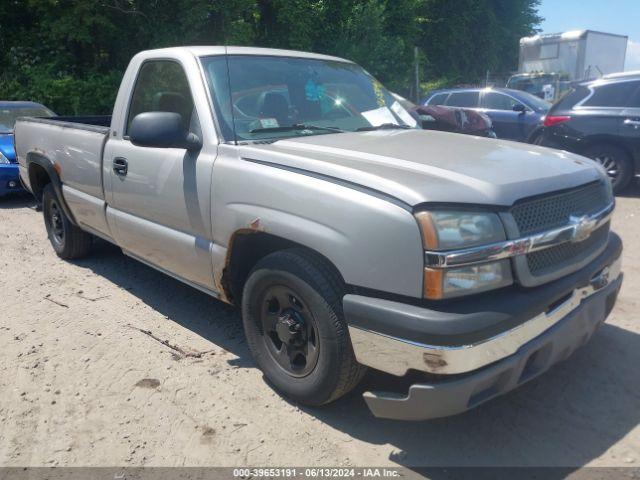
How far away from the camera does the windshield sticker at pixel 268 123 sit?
362cm

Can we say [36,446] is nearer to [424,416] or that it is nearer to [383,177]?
[424,416]

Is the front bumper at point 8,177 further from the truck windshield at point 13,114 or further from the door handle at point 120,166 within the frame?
the door handle at point 120,166

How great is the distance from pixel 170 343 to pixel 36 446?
120cm

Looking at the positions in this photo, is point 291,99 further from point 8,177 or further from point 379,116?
point 8,177

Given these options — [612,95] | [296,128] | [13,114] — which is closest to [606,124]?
[612,95]

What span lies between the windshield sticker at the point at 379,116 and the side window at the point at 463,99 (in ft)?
30.8

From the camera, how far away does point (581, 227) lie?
2820mm

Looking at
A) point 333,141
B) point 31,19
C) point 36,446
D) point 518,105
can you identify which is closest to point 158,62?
point 333,141

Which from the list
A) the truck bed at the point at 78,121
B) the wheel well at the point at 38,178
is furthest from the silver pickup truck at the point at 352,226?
the wheel well at the point at 38,178

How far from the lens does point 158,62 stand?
416 centimetres

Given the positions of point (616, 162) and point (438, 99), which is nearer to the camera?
point (616, 162)

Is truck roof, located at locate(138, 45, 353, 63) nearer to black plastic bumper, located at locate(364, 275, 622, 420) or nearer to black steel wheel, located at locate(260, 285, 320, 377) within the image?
black steel wheel, located at locate(260, 285, 320, 377)

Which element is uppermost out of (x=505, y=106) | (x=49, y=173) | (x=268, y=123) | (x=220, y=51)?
(x=220, y=51)

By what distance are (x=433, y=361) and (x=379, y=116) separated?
7.44ft
